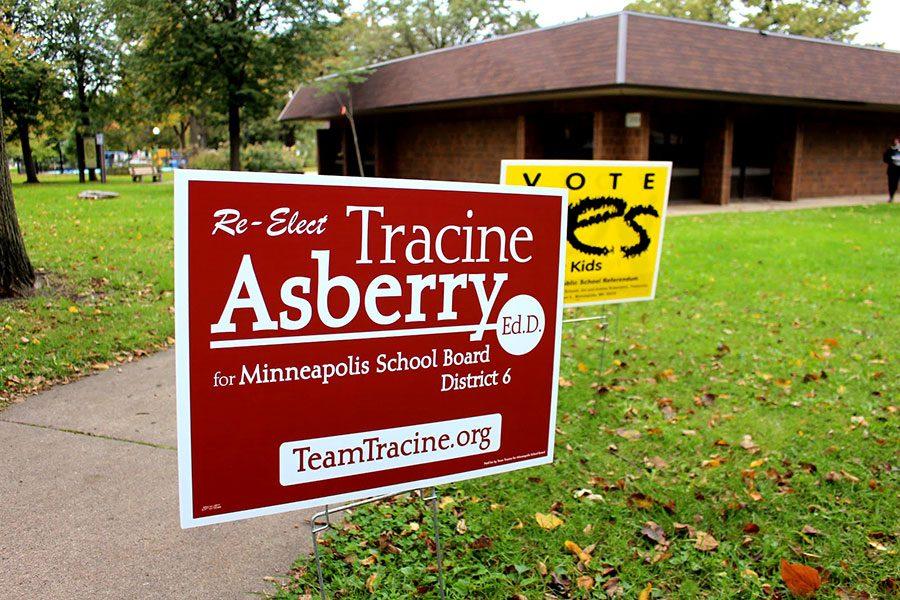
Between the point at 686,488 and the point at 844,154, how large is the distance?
25.2m

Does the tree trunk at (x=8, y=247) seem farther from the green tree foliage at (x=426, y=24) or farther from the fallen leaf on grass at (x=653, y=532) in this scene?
the green tree foliage at (x=426, y=24)

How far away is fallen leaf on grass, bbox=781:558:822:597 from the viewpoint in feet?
10.6

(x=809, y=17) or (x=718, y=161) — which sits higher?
(x=809, y=17)

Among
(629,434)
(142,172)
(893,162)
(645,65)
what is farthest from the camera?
(142,172)

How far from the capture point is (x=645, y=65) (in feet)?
57.7

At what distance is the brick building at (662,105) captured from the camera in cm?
1856

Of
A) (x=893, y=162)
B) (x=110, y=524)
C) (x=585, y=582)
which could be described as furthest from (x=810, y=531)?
(x=893, y=162)

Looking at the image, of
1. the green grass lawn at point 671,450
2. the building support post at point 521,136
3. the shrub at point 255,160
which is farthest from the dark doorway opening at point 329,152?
the green grass lawn at point 671,450

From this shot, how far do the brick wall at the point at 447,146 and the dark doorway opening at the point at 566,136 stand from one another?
2.95ft

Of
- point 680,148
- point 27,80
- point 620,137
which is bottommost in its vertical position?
point 680,148

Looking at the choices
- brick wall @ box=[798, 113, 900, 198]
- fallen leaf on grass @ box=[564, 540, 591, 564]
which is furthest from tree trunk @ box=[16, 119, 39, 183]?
fallen leaf on grass @ box=[564, 540, 591, 564]

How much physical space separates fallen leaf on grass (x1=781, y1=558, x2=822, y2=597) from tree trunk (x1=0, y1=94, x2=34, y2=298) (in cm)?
760

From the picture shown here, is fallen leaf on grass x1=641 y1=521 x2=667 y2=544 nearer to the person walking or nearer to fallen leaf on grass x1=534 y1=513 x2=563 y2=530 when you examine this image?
fallen leaf on grass x1=534 y1=513 x2=563 y2=530

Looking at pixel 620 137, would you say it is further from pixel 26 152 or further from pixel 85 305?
pixel 26 152
